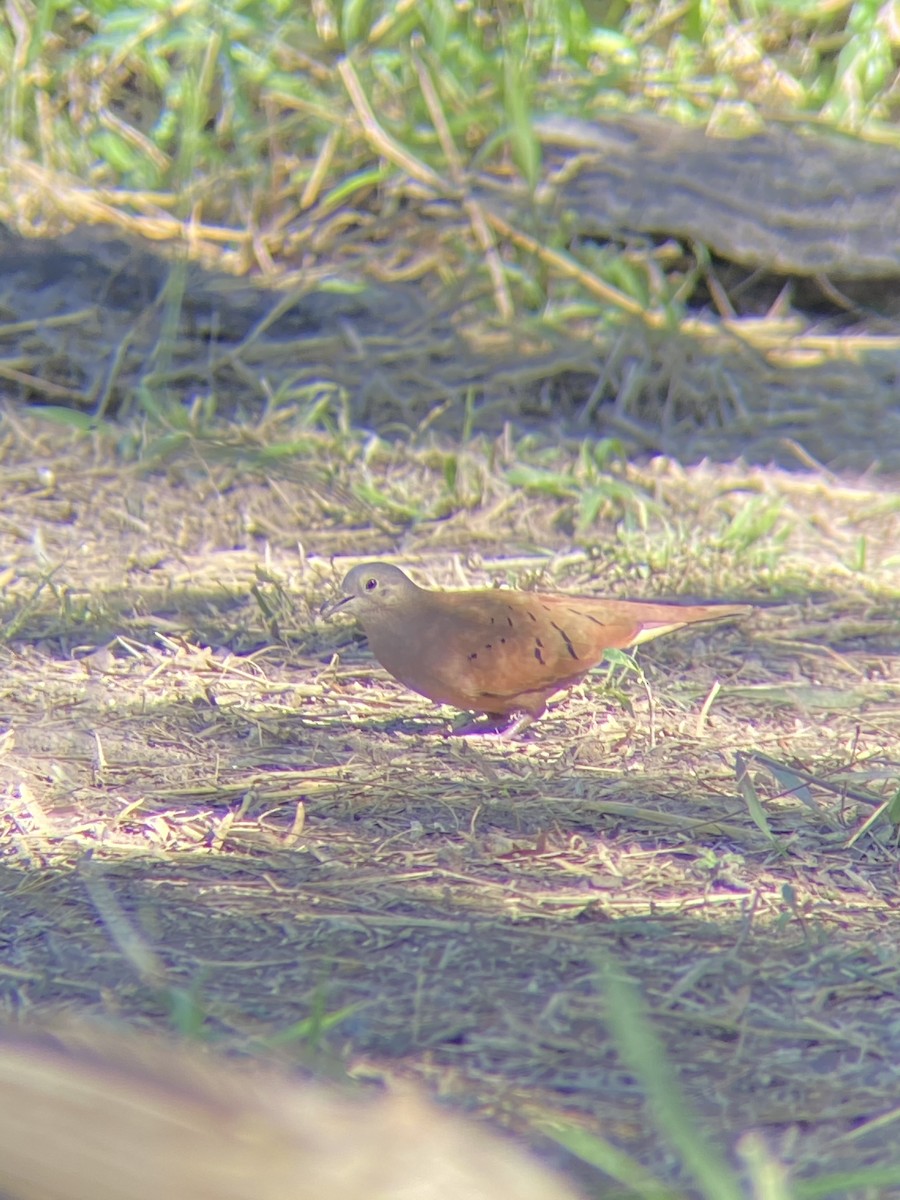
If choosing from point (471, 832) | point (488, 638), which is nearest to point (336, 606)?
point (488, 638)

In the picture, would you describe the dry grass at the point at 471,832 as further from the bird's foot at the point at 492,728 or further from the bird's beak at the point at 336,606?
the bird's beak at the point at 336,606

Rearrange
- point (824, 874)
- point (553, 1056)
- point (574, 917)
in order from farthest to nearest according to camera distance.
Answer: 1. point (824, 874)
2. point (574, 917)
3. point (553, 1056)

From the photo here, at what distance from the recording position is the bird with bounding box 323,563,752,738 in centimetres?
290

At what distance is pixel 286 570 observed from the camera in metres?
3.89

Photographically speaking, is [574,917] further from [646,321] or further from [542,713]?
[646,321]

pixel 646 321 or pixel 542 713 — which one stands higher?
pixel 646 321

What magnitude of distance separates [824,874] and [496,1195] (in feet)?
4.90

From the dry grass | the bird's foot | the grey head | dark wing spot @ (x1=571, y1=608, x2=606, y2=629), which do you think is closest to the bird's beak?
the grey head

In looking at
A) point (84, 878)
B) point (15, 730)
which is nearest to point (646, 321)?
point (15, 730)

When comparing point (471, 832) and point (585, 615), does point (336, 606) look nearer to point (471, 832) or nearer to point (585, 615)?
point (585, 615)

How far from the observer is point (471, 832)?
253 centimetres

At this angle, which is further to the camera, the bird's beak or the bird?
the bird's beak

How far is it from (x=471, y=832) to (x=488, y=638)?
52 cm

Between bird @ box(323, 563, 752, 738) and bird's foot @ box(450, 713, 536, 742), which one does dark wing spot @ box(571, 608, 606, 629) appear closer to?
bird @ box(323, 563, 752, 738)
